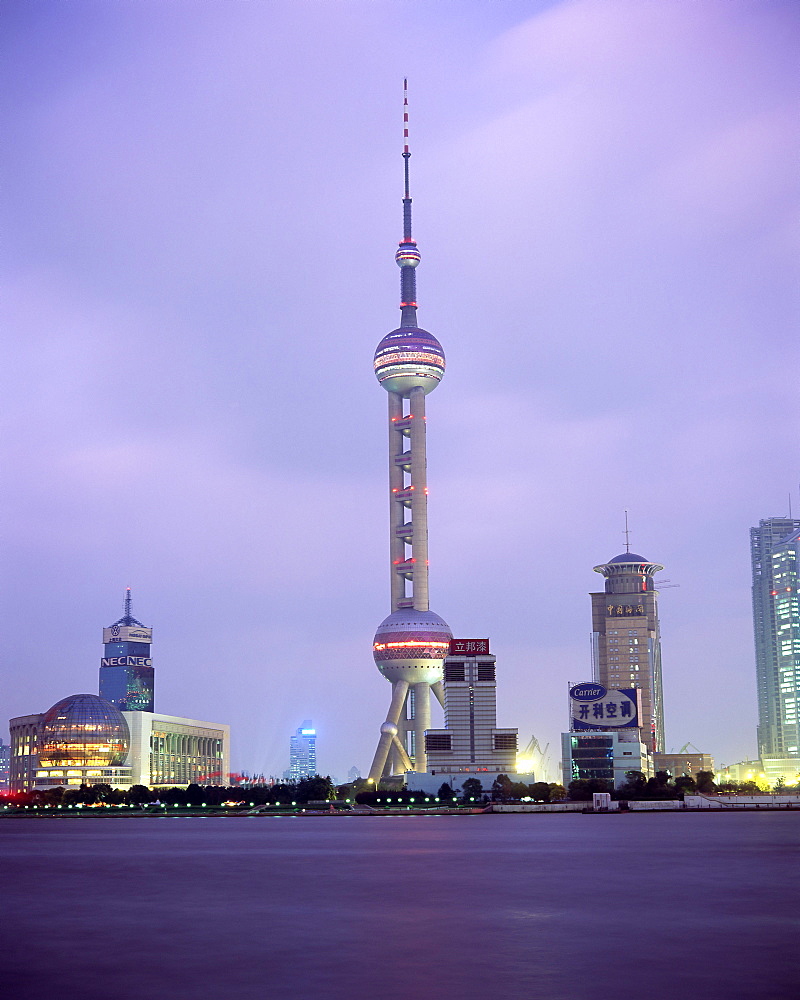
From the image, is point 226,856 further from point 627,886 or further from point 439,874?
point 627,886

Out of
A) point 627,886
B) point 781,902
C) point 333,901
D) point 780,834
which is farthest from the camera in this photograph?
point 780,834

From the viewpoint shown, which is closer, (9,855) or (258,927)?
(258,927)

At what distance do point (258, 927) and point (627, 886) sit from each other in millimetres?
22357

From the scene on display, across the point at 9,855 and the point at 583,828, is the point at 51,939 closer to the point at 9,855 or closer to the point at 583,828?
the point at 9,855

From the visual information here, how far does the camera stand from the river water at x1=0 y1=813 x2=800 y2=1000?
32156 mm

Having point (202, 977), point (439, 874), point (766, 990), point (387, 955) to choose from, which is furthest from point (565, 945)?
point (439, 874)

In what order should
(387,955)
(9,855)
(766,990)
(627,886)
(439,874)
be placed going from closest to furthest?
(766,990)
(387,955)
(627,886)
(439,874)
(9,855)

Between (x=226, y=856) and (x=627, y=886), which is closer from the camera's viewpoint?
(x=627, y=886)


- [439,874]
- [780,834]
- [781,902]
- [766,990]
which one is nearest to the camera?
[766,990]

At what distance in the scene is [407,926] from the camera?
45.0m

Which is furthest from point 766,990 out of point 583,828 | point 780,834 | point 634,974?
point 583,828

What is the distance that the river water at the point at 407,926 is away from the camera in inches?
1266

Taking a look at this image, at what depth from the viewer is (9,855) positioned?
101 m

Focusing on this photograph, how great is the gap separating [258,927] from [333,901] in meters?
10.7
